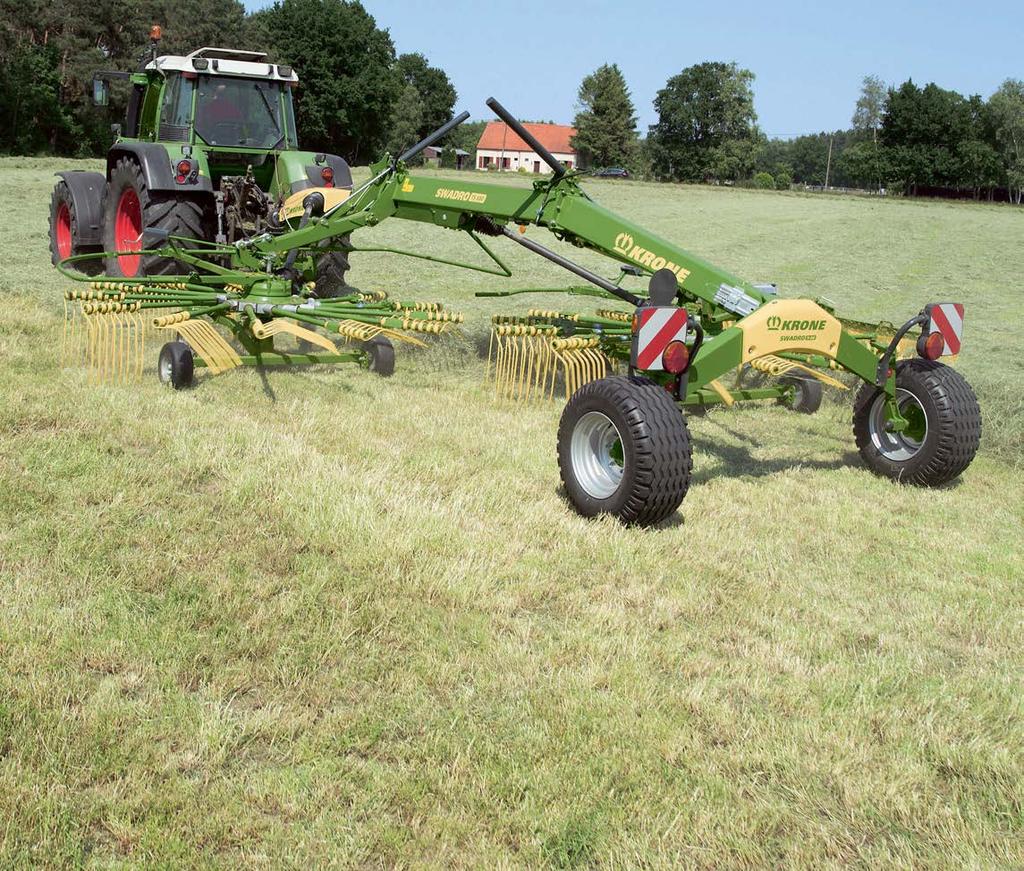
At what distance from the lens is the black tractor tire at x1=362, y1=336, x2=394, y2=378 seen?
22.8ft

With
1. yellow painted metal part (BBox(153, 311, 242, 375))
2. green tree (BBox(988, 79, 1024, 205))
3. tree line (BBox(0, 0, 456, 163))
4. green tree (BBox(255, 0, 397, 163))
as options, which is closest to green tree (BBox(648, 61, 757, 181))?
green tree (BBox(988, 79, 1024, 205))

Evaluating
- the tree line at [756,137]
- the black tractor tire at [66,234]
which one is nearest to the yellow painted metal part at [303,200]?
the black tractor tire at [66,234]

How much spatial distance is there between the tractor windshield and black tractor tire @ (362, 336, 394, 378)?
9.83 ft

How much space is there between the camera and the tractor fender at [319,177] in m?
8.26

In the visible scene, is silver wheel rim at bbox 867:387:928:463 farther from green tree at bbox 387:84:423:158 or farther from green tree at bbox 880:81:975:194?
green tree at bbox 880:81:975:194

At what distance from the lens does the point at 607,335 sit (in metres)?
6.34

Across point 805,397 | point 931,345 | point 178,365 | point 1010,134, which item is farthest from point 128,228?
point 1010,134

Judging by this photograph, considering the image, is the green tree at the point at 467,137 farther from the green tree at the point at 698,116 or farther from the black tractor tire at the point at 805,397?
the black tractor tire at the point at 805,397

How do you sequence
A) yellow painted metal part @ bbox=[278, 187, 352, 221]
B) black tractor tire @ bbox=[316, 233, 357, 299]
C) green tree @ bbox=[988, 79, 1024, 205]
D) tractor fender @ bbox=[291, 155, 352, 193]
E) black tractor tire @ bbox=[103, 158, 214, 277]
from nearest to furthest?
1. yellow painted metal part @ bbox=[278, 187, 352, 221]
2. black tractor tire @ bbox=[103, 158, 214, 277]
3. tractor fender @ bbox=[291, 155, 352, 193]
4. black tractor tire @ bbox=[316, 233, 357, 299]
5. green tree @ bbox=[988, 79, 1024, 205]

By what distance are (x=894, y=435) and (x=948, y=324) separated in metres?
0.65

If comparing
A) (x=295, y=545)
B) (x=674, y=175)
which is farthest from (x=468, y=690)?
(x=674, y=175)

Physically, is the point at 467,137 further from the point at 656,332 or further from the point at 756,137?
the point at 656,332

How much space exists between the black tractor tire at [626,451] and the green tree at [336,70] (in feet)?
167

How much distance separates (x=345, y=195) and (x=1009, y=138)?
7580cm
